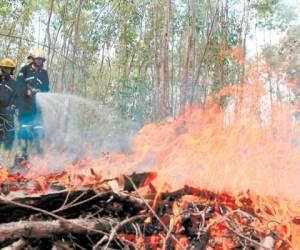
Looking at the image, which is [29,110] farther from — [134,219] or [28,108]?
[134,219]

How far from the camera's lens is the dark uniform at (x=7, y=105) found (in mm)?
8305

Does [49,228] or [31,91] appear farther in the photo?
[31,91]

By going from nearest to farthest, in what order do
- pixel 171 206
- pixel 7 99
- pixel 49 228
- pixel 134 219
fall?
pixel 49 228
pixel 134 219
pixel 171 206
pixel 7 99

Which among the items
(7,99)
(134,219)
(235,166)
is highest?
(7,99)

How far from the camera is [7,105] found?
851cm

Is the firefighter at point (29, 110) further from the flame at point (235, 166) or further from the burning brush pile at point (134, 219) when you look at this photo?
the burning brush pile at point (134, 219)

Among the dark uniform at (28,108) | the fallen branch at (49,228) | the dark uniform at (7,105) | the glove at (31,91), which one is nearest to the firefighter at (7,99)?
the dark uniform at (7,105)

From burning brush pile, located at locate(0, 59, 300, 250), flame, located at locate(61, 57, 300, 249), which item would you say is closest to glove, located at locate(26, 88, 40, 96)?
flame, located at locate(61, 57, 300, 249)

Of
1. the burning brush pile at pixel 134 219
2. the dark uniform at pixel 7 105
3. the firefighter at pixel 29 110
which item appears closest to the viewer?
the burning brush pile at pixel 134 219

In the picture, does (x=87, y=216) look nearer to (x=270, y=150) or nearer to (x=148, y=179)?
(x=148, y=179)

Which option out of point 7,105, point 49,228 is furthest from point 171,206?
point 7,105

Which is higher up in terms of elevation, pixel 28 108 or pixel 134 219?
pixel 28 108

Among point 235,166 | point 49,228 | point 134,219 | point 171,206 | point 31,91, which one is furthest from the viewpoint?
point 31,91

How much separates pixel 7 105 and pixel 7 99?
0.14m
